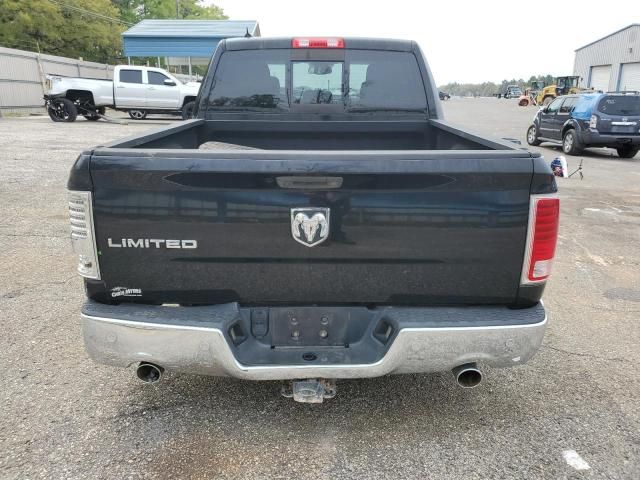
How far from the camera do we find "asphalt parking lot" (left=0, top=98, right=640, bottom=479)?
2.49 m

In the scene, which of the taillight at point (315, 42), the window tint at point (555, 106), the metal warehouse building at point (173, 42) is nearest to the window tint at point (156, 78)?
the metal warehouse building at point (173, 42)

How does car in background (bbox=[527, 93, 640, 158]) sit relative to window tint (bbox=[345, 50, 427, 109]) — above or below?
below

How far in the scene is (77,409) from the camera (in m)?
2.88

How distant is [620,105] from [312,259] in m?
14.2

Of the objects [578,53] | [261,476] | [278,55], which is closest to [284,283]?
[261,476]

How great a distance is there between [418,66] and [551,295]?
2.41 metres

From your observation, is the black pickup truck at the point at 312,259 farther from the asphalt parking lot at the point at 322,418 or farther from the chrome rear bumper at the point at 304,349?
the asphalt parking lot at the point at 322,418

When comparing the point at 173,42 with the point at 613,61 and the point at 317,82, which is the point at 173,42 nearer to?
the point at 317,82

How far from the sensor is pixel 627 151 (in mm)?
14344

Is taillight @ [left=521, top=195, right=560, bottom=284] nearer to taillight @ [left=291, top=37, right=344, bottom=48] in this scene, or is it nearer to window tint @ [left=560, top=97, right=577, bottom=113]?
taillight @ [left=291, top=37, right=344, bottom=48]

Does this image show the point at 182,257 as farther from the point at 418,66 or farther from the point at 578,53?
the point at 578,53

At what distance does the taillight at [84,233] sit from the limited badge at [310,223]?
92 centimetres

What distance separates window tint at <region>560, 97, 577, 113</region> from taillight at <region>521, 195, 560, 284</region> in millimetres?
13999

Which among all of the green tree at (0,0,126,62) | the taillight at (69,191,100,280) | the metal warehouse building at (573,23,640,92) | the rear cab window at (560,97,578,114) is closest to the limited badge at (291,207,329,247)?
the taillight at (69,191,100,280)
